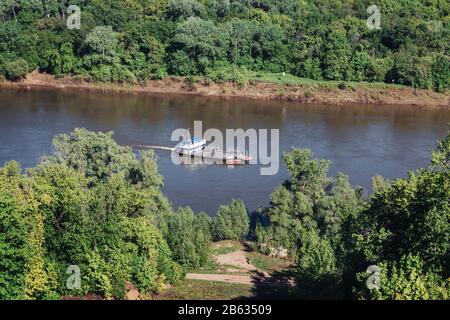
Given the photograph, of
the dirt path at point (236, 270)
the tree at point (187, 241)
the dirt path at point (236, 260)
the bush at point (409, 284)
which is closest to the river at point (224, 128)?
the dirt path at point (236, 260)

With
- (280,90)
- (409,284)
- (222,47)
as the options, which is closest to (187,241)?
(409,284)

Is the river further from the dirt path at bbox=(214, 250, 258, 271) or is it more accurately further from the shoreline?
the dirt path at bbox=(214, 250, 258, 271)

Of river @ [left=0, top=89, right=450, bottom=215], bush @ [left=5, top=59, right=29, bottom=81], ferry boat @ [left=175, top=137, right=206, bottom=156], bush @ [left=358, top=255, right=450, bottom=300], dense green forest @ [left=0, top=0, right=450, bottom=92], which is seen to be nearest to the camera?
bush @ [left=358, top=255, right=450, bottom=300]

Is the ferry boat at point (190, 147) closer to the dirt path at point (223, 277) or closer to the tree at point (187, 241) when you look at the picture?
the tree at point (187, 241)

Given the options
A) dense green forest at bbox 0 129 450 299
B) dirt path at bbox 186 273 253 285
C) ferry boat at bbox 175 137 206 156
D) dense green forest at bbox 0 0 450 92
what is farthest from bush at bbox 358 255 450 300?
dense green forest at bbox 0 0 450 92

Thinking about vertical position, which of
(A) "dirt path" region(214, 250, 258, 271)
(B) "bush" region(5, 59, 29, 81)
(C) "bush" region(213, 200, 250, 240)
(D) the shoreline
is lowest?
(A) "dirt path" region(214, 250, 258, 271)

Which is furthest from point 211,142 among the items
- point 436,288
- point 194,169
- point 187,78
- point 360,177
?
point 436,288
